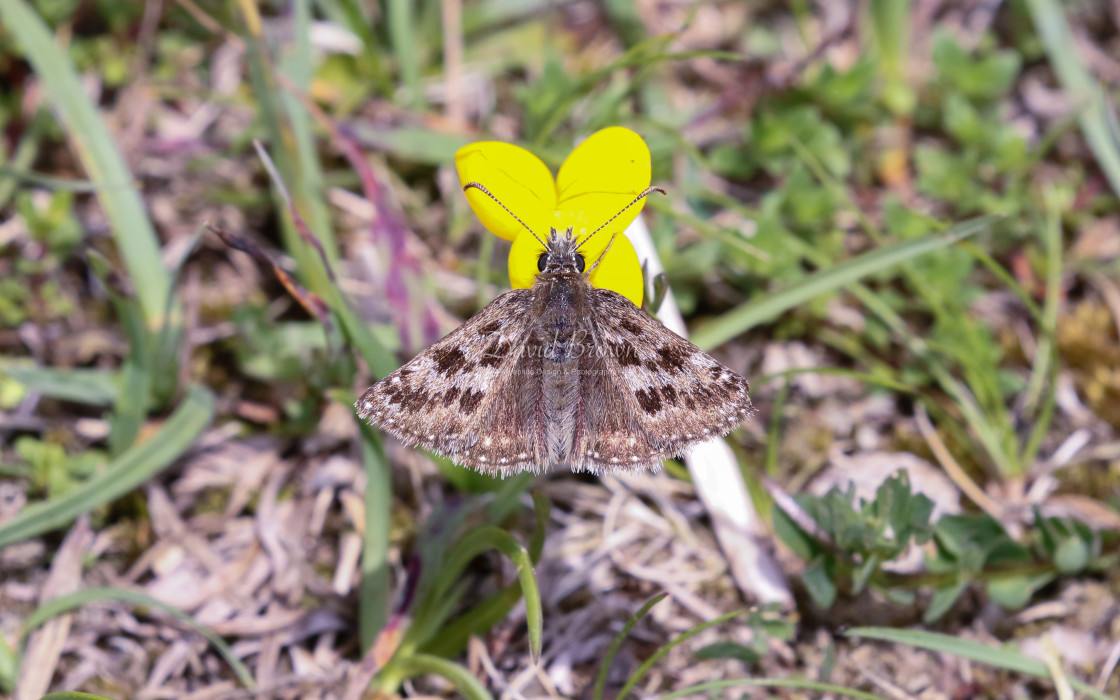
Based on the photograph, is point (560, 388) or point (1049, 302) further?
point (1049, 302)

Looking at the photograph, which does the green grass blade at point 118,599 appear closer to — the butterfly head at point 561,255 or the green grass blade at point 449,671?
the green grass blade at point 449,671

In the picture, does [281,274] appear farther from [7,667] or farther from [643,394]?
[7,667]

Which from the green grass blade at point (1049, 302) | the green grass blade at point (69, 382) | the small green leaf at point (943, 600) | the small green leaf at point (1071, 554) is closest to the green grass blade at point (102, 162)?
the green grass blade at point (69, 382)

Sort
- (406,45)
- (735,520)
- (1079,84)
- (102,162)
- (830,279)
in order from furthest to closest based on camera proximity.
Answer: (1079,84)
(406,45)
(102,162)
(735,520)
(830,279)

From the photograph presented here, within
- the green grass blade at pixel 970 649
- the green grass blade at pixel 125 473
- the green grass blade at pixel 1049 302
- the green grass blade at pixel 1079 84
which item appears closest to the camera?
the green grass blade at pixel 970 649

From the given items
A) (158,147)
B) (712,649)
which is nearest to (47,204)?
(158,147)

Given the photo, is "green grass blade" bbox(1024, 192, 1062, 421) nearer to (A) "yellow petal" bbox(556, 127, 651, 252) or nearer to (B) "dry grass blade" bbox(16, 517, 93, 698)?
(A) "yellow petal" bbox(556, 127, 651, 252)

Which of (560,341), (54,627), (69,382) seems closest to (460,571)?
(560,341)
